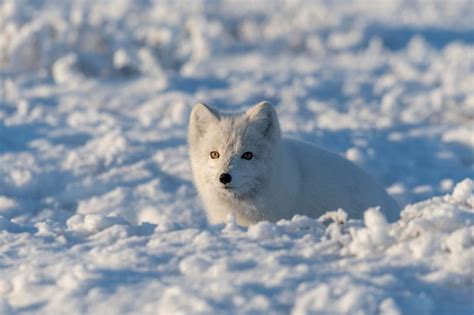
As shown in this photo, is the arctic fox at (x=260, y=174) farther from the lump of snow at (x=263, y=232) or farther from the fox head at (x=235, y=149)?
the lump of snow at (x=263, y=232)

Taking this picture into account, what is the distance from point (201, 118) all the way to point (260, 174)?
0.55 metres

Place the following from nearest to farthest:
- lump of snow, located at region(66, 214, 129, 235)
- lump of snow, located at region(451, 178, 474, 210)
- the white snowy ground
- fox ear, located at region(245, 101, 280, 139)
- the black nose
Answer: the white snowy ground → lump of snow, located at region(451, 178, 474, 210) → lump of snow, located at region(66, 214, 129, 235) → the black nose → fox ear, located at region(245, 101, 280, 139)

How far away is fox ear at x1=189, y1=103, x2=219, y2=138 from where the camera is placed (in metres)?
4.50

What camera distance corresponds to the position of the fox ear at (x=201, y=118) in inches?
177

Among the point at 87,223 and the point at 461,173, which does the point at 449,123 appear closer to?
the point at 461,173

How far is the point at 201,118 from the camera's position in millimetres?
4570

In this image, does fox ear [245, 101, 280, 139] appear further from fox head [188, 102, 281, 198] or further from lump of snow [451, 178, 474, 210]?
lump of snow [451, 178, 474, 210]

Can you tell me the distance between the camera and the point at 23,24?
12.6m

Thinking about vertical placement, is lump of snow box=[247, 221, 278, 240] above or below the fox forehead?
below

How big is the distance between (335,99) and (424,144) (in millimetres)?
2678

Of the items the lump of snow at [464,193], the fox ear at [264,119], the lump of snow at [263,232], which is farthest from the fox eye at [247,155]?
the lump of snow at [464,193]

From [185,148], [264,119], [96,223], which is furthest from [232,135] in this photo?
[185,148]

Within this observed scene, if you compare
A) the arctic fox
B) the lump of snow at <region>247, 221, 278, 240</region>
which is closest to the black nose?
the arctic fox

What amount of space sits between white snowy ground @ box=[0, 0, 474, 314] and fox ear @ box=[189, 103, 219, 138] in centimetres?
57
